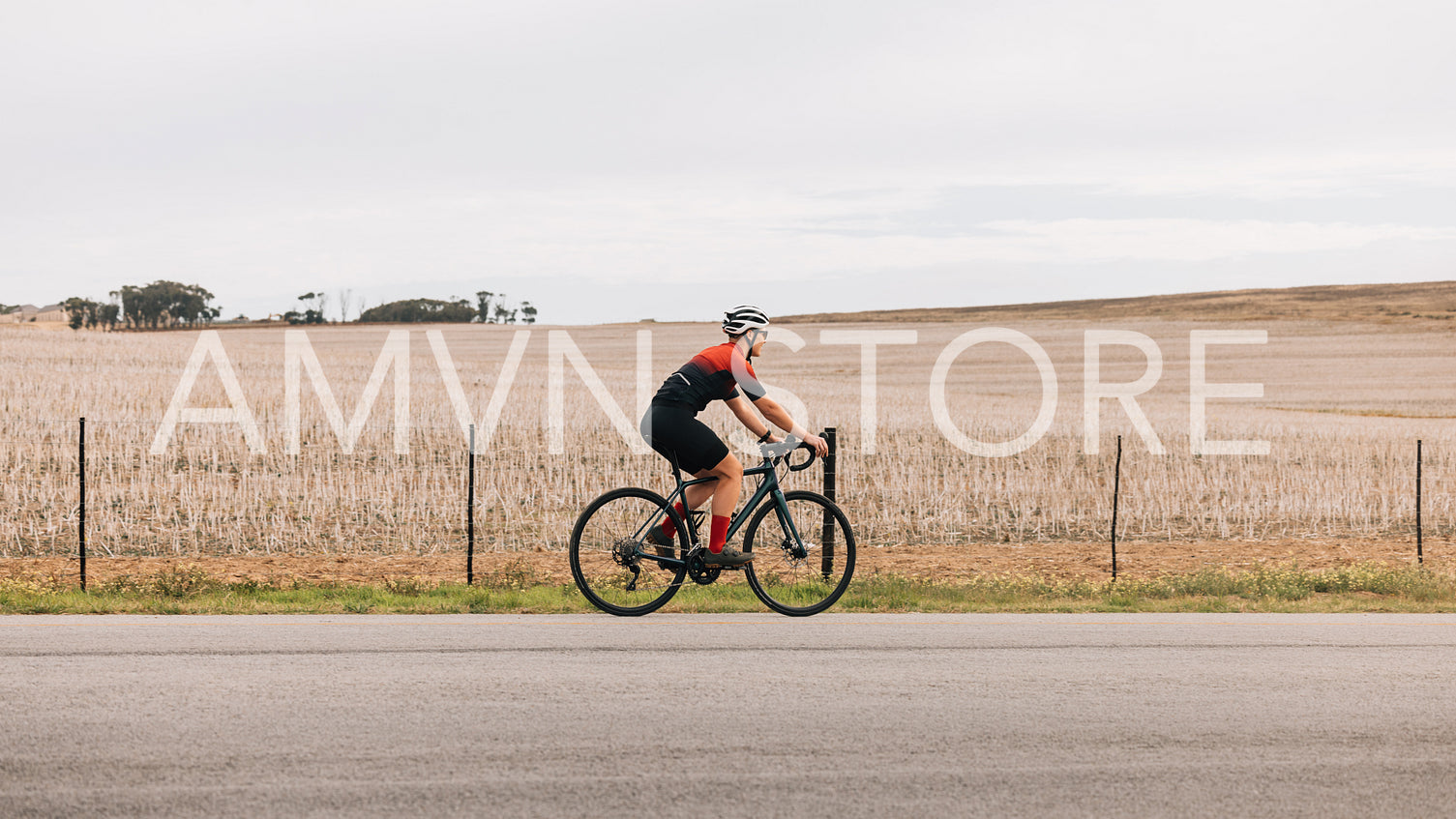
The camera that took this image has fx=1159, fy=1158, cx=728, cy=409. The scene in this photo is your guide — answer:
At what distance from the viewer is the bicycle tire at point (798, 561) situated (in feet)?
28.5

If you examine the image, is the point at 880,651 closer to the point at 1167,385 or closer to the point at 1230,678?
the point at 1230,678

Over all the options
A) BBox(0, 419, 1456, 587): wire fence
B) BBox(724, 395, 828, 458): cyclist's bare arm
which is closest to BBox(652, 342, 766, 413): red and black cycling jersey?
BBox(724, 395, 828, 458): cyclist's bare arm

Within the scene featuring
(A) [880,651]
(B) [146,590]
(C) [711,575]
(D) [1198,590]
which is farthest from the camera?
(D) [1198,590]

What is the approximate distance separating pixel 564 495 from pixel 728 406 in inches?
503

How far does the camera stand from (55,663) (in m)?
6.79

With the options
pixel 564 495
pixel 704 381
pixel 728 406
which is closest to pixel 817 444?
pixel 728 406

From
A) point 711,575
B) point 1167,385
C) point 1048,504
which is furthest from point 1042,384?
point 711,575

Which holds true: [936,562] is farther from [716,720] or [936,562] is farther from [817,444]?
[716,720]

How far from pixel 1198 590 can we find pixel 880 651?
5116 millimetres

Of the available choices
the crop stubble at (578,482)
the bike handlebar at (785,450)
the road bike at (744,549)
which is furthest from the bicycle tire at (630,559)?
the crop stubble at (578,482)

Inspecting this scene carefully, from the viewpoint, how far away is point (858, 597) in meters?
9.55

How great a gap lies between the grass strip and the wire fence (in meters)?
5.09

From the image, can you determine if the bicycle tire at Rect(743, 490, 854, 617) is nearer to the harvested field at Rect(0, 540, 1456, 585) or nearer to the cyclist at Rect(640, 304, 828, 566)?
the cyclist at Rect(640, 304, 828, 566)

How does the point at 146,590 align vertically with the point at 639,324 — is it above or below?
below
